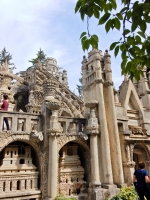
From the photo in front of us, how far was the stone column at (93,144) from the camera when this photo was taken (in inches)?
412

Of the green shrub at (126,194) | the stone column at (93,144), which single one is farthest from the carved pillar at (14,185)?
the green shrub at (126,194)

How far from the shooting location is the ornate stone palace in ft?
31.6

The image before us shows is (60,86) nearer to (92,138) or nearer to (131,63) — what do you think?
(92,138)

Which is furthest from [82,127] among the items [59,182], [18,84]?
[18,84]

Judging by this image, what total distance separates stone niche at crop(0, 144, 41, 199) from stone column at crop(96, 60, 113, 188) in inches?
131

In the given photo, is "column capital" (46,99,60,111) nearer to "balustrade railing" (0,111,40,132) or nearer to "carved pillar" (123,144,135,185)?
"balustrade railing" (0,111,40,132)

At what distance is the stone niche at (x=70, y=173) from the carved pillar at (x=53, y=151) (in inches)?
38.7

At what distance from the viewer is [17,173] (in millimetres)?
9484

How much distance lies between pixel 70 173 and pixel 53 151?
175 cm

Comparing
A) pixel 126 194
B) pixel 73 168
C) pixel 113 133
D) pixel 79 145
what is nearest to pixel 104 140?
pixel 113 133

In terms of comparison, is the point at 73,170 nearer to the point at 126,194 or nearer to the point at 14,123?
the point at 126,194

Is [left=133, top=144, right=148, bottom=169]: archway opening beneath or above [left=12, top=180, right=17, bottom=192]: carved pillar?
above

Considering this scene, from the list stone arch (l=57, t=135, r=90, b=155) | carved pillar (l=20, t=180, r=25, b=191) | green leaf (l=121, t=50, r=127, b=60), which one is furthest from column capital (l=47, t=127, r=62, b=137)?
green leaf (l=121, t=50, r=127, b=60)

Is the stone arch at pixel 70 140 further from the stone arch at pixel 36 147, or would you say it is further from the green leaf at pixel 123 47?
the green leaf at pixel 123 47
